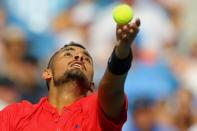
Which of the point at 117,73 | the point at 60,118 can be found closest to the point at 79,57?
the point at 60,118

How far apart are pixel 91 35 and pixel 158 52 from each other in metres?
0.84

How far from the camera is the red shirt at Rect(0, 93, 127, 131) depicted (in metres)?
4.41

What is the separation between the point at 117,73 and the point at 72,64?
931 millimetres

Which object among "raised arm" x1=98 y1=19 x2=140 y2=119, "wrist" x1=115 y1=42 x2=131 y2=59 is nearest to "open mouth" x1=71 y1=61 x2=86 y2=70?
"raised arm" x1=98 y1=19 x2=140 y2=119

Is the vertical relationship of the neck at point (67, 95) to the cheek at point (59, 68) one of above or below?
below

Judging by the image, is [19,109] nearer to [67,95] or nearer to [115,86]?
[67,95]

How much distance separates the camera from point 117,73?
409 cm

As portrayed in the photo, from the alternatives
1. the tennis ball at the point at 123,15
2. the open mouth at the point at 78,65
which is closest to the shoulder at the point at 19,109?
the open mouth at the point at 78,65

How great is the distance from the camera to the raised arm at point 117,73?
385 centimetres

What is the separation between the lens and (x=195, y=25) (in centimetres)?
861

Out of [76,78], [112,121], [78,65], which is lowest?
[112,121]

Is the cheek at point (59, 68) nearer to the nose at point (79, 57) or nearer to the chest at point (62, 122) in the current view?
the nose at point (79, 57)

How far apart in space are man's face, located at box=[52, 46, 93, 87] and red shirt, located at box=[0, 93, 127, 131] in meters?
0.23

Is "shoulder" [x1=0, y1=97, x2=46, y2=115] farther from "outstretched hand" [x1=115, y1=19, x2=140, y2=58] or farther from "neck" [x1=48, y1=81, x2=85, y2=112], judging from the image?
"outstretched hand" [x1=115, y1=19, x2=140, y2=58]
